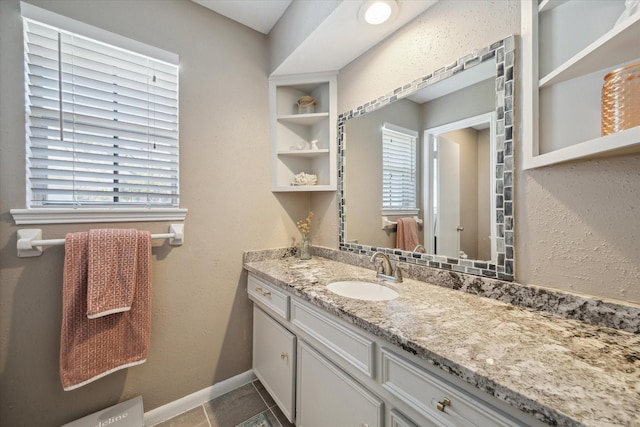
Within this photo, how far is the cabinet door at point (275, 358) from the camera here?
1235 millimetres

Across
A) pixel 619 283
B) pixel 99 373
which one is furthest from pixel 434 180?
pixel 99 373

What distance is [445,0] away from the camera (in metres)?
1.10

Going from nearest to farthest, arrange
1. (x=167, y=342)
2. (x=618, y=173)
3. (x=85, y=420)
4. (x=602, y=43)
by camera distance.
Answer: (x=602, y=43), (x=618, y=173), (x=85, y=420), (x=167, y=342)

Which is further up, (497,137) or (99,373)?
(497,137)

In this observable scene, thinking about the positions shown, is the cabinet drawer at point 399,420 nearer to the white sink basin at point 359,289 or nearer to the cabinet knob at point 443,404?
the cabinet knob at point 443,404

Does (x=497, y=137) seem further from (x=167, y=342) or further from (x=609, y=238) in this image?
(x=167, y=342)

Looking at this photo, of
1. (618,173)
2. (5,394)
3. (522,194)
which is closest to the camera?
(618,173)

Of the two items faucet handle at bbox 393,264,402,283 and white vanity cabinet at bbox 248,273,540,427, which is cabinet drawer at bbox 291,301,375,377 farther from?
faucet handle at bbox 393,264,402,283

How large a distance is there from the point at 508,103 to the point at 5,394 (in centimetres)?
Result: 239

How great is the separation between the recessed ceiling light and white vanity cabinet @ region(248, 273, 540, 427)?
4.41ft

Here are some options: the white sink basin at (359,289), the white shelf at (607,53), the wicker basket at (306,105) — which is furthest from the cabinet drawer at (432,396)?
the wicker basket at (306,105)

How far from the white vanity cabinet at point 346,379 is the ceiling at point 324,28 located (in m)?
1.35

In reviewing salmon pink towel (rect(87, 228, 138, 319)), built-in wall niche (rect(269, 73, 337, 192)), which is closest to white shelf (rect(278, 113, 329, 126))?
built-in wall niche (rect(269, 73, 337, 192))

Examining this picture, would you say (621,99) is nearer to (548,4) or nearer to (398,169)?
(548,4)
